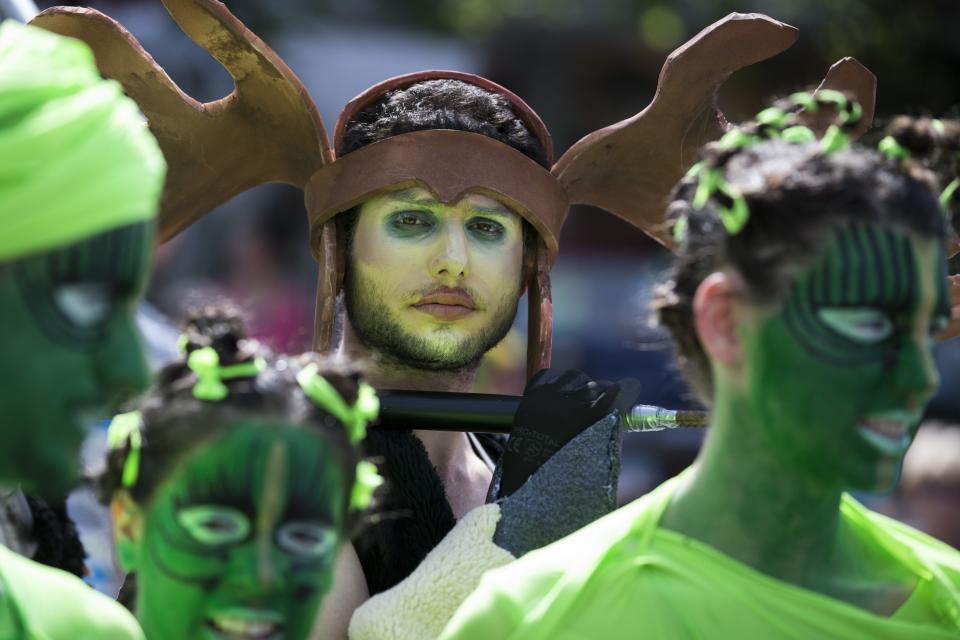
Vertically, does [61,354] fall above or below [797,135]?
below

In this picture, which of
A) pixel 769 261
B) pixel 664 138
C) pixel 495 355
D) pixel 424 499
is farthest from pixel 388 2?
pixel 769 261

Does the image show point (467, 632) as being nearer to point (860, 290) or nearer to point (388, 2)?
point (860, 290)

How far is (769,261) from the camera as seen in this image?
200cm

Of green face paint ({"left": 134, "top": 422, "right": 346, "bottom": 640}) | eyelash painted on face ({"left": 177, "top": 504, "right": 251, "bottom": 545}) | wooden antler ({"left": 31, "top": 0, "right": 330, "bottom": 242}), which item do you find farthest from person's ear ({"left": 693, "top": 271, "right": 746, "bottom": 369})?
wooden antler ({"left": 31, "top": 0, "right": 330, "bottom": 242})

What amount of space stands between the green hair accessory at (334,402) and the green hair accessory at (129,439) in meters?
0.21

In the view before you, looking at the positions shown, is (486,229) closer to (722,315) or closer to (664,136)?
(664,136)

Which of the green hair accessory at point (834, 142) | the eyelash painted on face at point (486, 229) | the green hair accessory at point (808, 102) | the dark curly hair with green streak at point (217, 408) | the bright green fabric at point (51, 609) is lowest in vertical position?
the bright green fabric at point (51, 609)

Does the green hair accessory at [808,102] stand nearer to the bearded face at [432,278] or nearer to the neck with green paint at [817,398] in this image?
the neck with green paint at [817,398]

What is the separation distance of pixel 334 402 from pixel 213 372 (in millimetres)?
151

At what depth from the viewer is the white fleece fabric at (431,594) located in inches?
99.4

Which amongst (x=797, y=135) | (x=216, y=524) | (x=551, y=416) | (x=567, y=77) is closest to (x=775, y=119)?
(x=797, y=135)

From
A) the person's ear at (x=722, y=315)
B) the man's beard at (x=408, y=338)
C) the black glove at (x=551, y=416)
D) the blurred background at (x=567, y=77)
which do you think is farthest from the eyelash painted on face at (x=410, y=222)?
the blurred background at (x=567, y=77)

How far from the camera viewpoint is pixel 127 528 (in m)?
1.90

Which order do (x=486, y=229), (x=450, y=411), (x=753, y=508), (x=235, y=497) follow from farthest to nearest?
1. (x=486, y=229)
2. (x=450, y=411)
3. (x=753, y=508)
4. (x=235, y=497)
